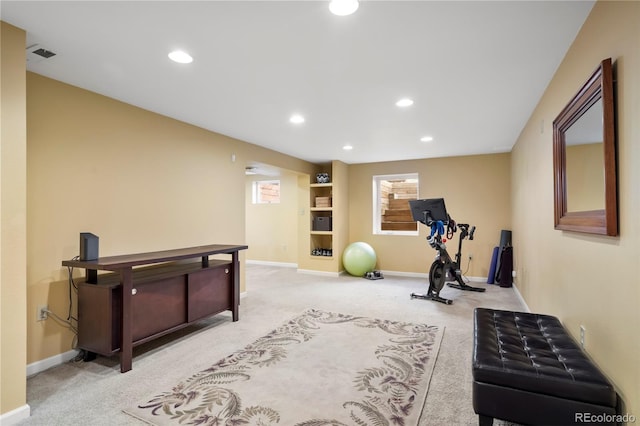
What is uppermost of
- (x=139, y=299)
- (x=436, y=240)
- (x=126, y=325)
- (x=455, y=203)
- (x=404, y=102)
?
(x=404, y=102)

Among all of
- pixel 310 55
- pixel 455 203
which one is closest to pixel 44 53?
pixel 310 55

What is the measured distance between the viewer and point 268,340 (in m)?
3.24

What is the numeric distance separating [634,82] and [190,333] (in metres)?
3.92

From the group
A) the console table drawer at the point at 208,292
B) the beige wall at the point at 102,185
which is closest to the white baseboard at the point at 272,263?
the beige wall at the point at 102,185

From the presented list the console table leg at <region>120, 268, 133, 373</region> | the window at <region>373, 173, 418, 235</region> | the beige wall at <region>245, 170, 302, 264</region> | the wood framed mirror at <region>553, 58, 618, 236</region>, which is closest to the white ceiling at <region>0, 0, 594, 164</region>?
the wood framed mirror at <region>553, 58, 618, 236</region>

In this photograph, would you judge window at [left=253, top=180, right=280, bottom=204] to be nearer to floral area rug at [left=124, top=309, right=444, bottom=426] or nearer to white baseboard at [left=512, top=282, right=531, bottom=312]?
floral area rug at [left=124, top=309, right=444, bottom=426]

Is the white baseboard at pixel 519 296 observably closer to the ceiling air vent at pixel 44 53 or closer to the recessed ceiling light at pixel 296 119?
the recessed ceiling light at pixel 296 119

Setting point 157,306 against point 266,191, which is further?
point 266,191

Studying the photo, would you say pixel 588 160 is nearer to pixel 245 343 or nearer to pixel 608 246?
pixel 608 246

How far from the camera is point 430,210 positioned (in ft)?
16.1

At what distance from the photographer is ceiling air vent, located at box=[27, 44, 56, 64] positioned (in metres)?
2.28

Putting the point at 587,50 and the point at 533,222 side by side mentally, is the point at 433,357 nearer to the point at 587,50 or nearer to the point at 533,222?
the point at 533,222

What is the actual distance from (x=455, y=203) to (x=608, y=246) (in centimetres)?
Result: 494

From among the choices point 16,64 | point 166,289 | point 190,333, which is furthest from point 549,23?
point 190,333
